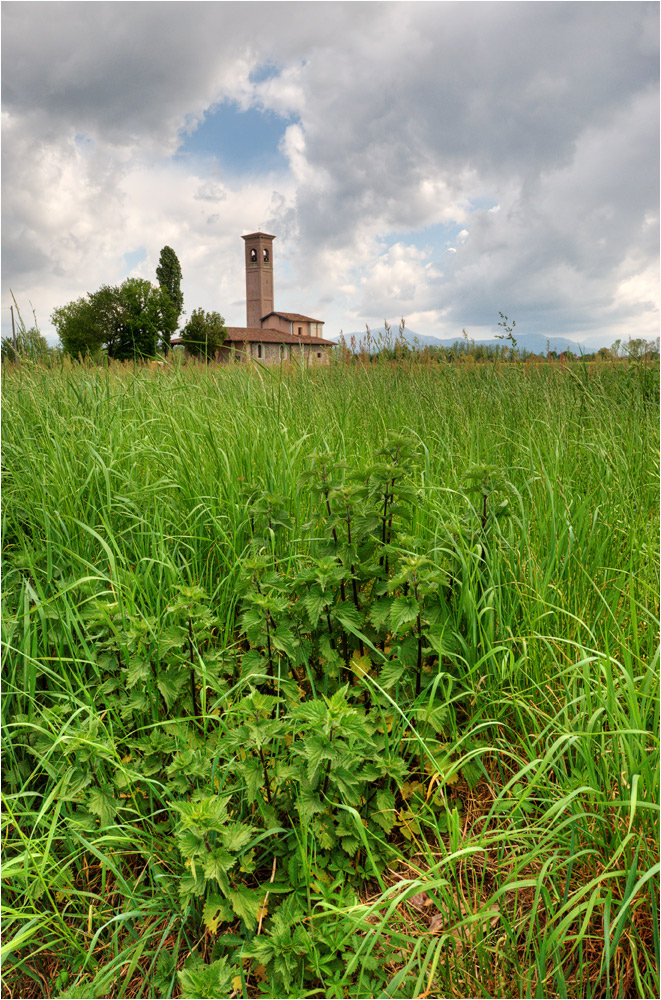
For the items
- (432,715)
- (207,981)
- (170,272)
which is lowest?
(207,981)

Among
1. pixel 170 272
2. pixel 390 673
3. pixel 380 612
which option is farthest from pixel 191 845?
pixel 170 272

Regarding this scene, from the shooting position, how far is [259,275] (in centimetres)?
7588

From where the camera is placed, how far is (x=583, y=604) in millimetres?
2088

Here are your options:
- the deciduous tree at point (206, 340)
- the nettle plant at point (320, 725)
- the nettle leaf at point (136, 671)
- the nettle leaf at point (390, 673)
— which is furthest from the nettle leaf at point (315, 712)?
the deciduous tree at point (206, 340)

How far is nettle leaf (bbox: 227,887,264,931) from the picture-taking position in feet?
4.52

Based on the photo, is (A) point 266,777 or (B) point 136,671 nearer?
(A) point 266,777

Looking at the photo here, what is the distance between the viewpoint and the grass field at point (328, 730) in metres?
1.38

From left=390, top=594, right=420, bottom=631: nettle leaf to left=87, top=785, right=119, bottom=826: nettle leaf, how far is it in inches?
39.2

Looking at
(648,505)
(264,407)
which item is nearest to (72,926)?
(264,407)

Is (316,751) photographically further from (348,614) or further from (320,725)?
(348,614)

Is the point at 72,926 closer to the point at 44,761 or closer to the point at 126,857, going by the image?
the point at 126,857

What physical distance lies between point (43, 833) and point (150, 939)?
48 centimetres

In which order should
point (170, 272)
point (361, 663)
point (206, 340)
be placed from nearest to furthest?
point (361, 663) < point (206, 340) < point (170, 272)

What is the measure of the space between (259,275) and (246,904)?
266 ft
